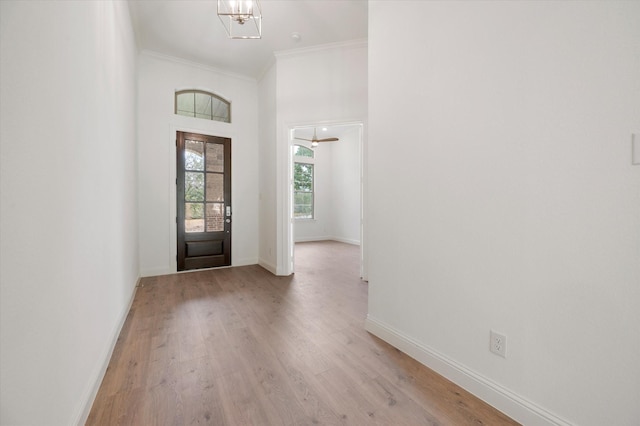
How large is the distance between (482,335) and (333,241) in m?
6.87

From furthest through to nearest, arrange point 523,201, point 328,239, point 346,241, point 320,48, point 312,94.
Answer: point 328,239 < point 346,241 < point 312,94 < point 320,48 < point 523,201

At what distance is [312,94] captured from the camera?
4.09m

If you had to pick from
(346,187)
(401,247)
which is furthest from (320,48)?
(346,187)

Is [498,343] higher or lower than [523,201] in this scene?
lower

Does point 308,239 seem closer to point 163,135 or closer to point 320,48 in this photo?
point 163,135

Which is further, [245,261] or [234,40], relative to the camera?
[245,261]

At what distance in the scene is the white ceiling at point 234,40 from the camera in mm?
3119

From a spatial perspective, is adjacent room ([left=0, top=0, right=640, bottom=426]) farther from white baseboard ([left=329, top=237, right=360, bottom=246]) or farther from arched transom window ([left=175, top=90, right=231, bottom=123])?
white baseboard ([left=329, top=237, right=360, bottom=246])

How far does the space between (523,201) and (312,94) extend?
11.4ft

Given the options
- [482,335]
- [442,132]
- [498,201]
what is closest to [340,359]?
[482,335]

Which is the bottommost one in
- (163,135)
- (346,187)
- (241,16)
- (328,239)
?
(328,239)

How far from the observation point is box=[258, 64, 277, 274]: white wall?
14.2 ft

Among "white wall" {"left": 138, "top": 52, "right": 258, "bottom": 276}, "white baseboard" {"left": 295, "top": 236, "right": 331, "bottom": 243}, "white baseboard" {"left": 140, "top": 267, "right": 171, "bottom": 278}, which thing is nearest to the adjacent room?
"white wall" {"left": 138, "top": 52, "right": 258, "bottom": 276}

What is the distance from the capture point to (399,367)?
1.86 metres
